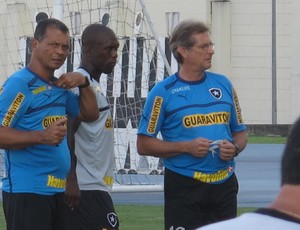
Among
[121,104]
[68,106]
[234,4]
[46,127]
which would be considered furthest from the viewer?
[234,4]

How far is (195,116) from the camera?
6703 millimetres

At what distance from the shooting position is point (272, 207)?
8.86ft

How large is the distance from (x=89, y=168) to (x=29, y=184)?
805mm

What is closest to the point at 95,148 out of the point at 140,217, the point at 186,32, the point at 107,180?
the point at 107,180

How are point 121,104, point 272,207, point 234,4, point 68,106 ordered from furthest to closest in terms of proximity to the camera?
point 234,4
point 121,104
point 68,106
point 272,207

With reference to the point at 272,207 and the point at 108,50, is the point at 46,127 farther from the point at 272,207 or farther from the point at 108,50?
the point at 272,207

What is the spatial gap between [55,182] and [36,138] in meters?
0.34

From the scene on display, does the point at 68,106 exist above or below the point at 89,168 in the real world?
above

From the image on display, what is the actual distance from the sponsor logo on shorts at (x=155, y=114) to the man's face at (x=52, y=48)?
2.36ft

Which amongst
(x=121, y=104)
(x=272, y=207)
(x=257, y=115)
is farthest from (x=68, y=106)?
(x=257, y=115)

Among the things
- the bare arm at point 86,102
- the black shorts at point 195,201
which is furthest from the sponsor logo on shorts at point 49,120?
the black shorts at point 195,201

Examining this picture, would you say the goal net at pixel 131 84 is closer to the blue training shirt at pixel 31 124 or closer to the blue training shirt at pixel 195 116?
the blue training shirt at pixel 195 116

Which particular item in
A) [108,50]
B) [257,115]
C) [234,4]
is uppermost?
[108,50]

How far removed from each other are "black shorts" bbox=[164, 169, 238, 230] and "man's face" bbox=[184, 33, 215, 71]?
70 centimetres
